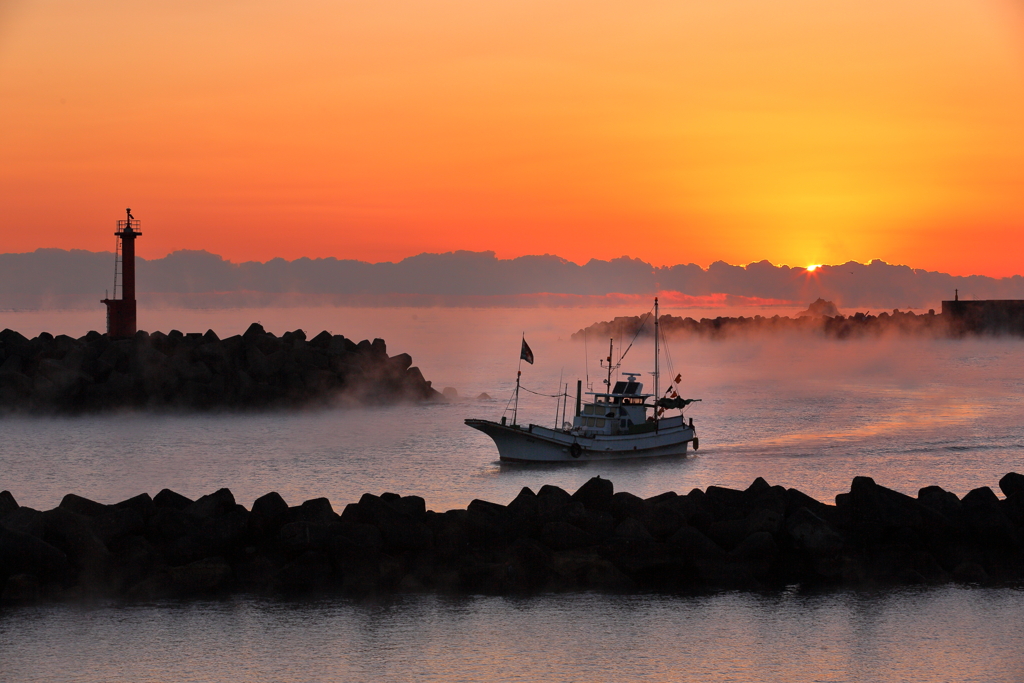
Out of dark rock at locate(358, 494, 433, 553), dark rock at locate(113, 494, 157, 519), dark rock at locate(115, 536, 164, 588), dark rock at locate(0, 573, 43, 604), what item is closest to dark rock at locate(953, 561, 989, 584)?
dark rock at locate(358, 494, 433, 553)

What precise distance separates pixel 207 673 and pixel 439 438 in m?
35.5

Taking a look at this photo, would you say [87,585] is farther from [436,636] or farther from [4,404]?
[4,404]

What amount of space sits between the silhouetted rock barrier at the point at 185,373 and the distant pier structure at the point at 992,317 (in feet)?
454

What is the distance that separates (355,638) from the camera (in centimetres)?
1741

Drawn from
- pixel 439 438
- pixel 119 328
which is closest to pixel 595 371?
pixel 119 328

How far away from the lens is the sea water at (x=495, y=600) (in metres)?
16.4

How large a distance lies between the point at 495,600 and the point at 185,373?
49.0m

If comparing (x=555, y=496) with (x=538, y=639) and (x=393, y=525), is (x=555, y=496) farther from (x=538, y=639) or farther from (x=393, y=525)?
(x=538, y=639)

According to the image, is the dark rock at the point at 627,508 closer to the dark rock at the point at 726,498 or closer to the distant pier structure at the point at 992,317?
the dark rock at the point at 726,498

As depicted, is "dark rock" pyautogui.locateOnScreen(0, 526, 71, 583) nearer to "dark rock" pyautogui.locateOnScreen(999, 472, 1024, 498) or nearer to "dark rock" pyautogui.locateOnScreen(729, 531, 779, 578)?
"dark rock" pyautogui.locateOnScreen(729, 531, 779, 578)

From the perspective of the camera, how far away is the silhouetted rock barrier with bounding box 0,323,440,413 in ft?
202

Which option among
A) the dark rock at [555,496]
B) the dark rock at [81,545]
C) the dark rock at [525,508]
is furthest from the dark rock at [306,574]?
the dark rock at [555,496]

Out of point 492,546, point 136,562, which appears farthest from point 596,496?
point 136,562

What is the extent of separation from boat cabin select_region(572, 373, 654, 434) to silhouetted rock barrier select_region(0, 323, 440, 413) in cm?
2876
